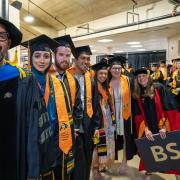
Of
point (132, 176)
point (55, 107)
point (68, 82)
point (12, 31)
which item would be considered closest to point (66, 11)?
point (132, 176)

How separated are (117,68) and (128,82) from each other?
0.85 ft

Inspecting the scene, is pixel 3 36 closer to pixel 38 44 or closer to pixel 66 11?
pixel 38 44

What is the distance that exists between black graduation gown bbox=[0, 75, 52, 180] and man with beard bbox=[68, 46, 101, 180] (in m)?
1.17

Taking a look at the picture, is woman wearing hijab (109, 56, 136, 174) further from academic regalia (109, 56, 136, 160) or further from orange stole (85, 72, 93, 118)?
orange stole (85, 72, 93, 118)

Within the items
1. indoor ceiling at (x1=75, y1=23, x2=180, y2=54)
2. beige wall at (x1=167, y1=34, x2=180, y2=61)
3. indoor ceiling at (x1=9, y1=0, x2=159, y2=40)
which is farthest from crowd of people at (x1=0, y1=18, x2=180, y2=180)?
beige wall at (x1=167, y1=34, x2=180, y2=61)

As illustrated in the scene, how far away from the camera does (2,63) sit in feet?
5.17

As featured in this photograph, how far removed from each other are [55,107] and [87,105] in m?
0.79

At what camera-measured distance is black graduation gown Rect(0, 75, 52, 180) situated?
154 cm

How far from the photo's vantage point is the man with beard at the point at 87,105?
2.84 meters

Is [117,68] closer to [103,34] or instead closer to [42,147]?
[42,147]

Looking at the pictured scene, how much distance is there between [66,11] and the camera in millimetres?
8883

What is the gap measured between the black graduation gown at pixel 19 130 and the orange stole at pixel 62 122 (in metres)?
0.52

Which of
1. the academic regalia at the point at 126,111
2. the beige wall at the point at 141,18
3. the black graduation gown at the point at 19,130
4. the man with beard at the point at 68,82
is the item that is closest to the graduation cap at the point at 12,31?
the black graduation gown at the point at 19,130

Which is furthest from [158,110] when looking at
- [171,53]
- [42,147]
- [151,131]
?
[171,53]
